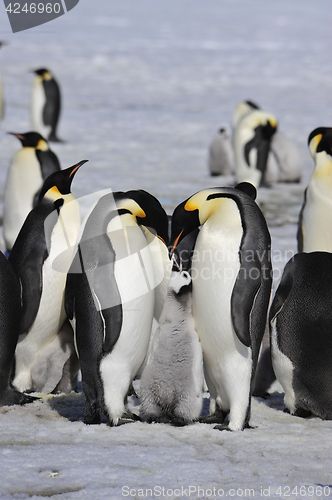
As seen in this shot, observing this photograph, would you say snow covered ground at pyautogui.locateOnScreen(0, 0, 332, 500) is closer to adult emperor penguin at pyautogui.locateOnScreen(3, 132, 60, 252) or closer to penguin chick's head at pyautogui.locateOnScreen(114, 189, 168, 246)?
penguin chick's head at pyautogui.locateOnScreen(114, 189, 168, 246)

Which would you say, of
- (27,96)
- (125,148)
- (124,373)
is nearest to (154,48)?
(27,96)

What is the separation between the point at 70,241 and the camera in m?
3.58

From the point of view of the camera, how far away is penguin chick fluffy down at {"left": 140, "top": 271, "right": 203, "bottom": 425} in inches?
113

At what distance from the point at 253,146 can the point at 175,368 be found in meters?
7.76

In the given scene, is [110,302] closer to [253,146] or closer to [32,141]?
[32,141]

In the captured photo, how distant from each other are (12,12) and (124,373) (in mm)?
2635

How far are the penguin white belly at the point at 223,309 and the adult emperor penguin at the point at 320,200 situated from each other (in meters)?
2.46

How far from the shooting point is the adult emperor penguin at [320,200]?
5.23 meters

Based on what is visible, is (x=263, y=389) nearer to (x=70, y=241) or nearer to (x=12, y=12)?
(x=70, y=241)

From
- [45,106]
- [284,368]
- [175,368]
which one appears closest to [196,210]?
[175,368]

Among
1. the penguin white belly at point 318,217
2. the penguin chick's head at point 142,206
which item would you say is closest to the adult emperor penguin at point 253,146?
the penguin white belly at point 318,217

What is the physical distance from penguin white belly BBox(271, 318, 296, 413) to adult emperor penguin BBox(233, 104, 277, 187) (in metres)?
6.98

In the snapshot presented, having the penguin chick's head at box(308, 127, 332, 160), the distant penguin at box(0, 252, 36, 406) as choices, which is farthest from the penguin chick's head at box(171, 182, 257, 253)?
the penguin chick's head at box(308, 127, 332, 160)

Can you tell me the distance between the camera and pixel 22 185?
6594 millimetres
